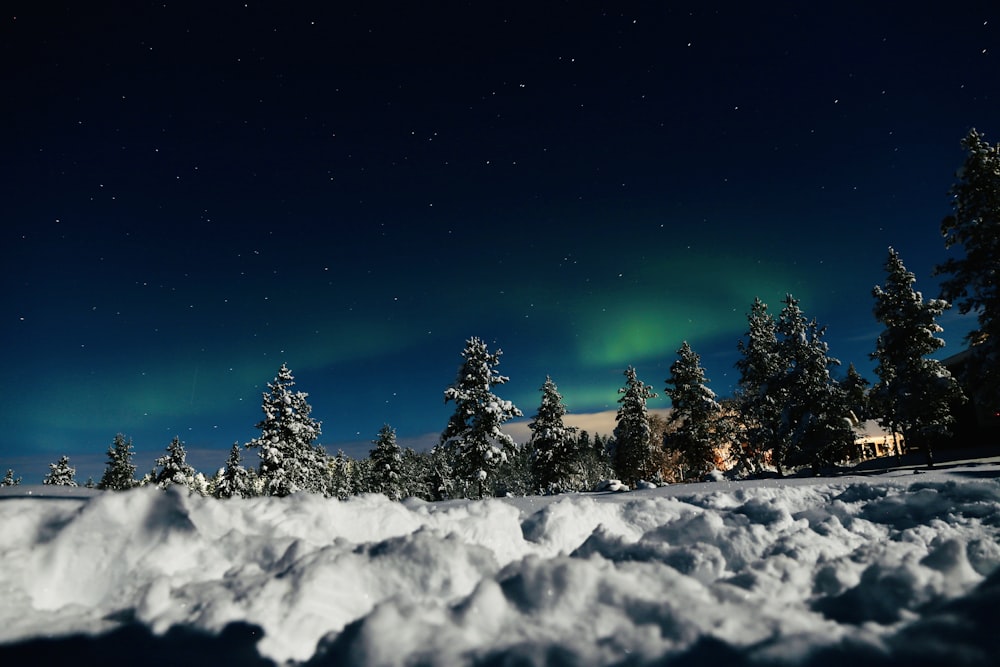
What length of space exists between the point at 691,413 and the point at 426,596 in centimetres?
3488

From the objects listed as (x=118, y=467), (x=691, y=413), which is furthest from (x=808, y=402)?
(x=118, y=467)

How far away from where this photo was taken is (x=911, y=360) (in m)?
24.7

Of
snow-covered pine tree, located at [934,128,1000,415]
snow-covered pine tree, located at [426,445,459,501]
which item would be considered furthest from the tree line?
snow-covered pine tree, located at [426,445,459,501]

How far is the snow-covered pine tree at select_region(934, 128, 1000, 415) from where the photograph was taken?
16359 mm

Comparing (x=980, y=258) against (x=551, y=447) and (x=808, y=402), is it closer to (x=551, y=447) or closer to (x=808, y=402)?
(x=808, y=402)

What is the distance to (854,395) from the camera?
1344 inches

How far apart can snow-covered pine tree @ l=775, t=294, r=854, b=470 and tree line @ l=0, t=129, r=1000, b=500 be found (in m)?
0.07

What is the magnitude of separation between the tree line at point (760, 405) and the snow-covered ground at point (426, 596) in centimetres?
1807

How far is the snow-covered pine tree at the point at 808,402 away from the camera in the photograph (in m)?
28.2

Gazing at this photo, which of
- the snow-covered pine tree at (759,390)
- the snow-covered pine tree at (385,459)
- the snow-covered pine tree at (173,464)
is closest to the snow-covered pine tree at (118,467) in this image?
the snow-covered pine tree at (173,464)

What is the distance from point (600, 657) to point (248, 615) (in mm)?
1956

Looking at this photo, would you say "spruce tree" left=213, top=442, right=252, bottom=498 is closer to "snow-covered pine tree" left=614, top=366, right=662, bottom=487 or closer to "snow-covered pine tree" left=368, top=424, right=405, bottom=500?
"snow-covered pine tree" left=368, top=424, right=405, bottom=500

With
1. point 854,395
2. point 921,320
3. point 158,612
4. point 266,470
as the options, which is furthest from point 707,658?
point 854,395

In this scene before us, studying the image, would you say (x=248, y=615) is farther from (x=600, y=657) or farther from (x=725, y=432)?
(x=725, y=432)
